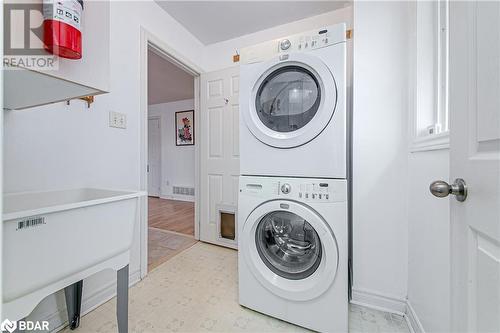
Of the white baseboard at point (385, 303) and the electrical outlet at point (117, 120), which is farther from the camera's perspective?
the electrical outlet at point (117, 120)

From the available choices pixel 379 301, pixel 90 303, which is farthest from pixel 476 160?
pixel 90 303

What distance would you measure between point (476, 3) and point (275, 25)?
7.02 feet

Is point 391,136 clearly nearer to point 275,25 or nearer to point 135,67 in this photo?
point 275,25

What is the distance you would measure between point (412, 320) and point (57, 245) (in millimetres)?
1694

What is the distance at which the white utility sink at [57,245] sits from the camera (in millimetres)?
592

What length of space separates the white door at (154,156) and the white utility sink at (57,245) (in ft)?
14.4

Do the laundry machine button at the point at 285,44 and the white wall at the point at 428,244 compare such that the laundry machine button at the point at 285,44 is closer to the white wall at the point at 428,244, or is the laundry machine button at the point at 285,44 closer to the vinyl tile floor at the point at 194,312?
the white wall at the point at 428,244

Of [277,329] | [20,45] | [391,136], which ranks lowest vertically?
[277,329]

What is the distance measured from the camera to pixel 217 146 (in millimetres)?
2365

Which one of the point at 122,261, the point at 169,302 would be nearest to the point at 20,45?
the point at 122,261

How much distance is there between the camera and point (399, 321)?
1239 mm

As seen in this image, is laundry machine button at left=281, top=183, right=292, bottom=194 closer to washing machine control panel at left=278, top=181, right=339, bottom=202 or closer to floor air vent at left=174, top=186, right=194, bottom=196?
washing machine control panel at left=278, top=181, right=339, bottom=202

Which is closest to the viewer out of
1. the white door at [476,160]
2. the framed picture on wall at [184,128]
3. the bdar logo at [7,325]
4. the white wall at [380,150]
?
the white door at [476,160]

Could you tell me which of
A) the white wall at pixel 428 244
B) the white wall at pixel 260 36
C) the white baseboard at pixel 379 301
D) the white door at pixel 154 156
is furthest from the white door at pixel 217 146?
the white door at pixel 154 156
